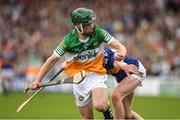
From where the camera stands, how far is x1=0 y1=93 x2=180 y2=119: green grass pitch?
1783 cm

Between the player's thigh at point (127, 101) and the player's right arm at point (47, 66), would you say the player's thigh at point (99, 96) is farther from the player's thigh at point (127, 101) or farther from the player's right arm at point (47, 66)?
the player's thigh at point (127, 101)

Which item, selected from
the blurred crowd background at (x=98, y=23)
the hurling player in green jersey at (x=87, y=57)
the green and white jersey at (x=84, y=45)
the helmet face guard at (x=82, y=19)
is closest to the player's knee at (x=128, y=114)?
the hurling player in green jersey at (x=87, y=57)

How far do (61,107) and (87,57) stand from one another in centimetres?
808

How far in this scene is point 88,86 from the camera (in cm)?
1204

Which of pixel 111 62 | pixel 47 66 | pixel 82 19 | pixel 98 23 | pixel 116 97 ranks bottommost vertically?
pixel 98 23

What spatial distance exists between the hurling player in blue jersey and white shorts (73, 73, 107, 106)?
338 millimetres

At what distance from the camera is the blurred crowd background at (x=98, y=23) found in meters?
24.8

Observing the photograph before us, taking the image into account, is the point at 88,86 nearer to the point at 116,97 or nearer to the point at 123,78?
the point at 116,97

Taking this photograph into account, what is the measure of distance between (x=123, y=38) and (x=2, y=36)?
440cm

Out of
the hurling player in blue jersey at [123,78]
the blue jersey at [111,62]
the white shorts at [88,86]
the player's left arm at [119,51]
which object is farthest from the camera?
the blue jersey at [111,62]

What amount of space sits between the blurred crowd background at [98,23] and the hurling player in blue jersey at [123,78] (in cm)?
1121

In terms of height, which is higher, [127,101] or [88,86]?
[88,86]

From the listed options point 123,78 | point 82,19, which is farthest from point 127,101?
point 82,19

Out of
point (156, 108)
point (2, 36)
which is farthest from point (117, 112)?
point (2, 36)
